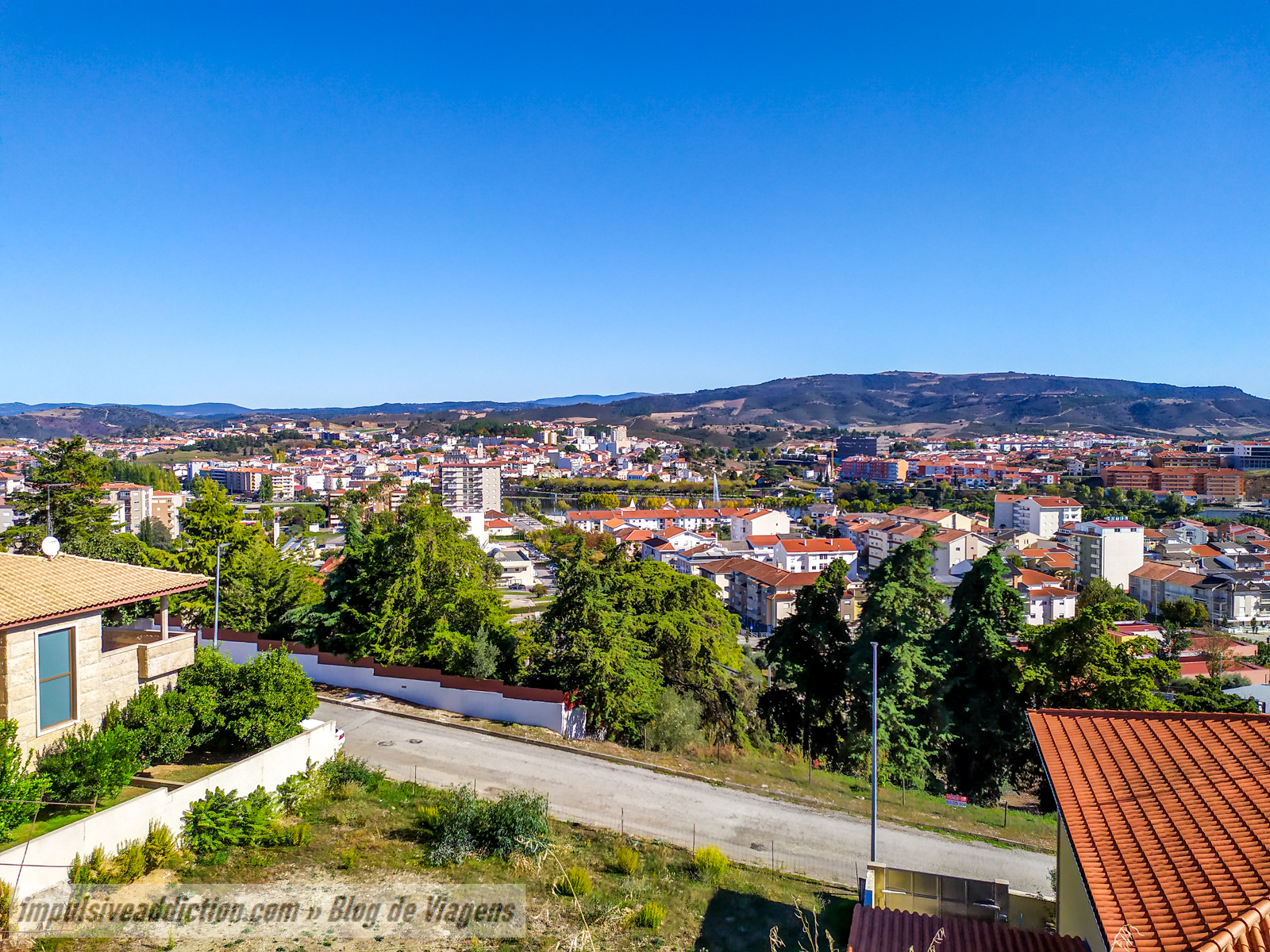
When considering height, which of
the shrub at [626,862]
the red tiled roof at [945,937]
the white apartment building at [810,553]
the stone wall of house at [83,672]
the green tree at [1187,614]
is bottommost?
the green tree at [1187,614]

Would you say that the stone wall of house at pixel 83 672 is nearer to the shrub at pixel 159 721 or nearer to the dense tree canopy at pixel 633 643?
the shrub at pixel 159 721

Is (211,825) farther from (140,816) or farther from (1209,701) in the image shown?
(1209,701)

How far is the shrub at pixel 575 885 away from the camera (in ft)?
26.4

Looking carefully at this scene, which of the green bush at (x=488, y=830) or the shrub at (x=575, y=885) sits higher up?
the green bush at (x=488, y=830)

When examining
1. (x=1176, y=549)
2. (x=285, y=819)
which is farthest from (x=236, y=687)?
(x=1176, y=549)

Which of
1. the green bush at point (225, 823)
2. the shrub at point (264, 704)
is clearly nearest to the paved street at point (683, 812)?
the shrub at point (264, 704)

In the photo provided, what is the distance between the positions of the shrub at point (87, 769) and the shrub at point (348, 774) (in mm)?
2699

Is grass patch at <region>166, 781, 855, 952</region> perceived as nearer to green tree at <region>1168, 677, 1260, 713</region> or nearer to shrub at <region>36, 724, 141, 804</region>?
shrub at <region>36, 724, 141, 804</region>

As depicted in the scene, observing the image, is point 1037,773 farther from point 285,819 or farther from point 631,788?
point 285,819

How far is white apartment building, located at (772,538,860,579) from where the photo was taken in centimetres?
6109

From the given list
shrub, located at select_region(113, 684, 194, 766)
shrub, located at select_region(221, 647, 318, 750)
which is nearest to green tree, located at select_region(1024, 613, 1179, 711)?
shrub, located at select_region(221, 647, 318, 750)

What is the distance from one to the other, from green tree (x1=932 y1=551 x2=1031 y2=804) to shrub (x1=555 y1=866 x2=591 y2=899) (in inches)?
404

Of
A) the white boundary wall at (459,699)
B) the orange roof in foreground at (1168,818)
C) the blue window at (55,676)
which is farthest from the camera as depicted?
the white boundary wall at (459,699)

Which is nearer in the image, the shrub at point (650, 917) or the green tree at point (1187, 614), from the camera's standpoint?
the shrub at point (650, 917)
